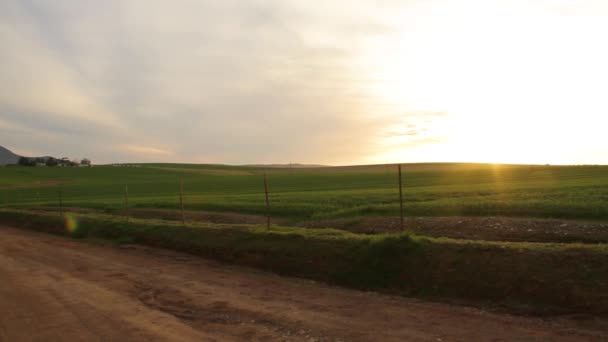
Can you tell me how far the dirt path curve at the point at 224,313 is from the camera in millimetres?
7543

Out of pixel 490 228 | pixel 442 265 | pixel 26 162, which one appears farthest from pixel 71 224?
pixel 26 162

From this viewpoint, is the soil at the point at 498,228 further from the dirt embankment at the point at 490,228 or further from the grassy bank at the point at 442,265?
the grassy bank at the point at 442,265

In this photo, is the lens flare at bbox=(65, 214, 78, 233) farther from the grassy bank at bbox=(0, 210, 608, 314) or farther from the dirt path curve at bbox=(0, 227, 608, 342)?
the dirt path curve at bbox=(0, 227, 608, 342)

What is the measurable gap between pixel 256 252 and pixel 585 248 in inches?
355

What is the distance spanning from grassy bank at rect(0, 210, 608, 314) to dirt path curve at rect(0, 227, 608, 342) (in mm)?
652

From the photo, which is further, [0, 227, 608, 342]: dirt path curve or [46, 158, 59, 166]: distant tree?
[46, 158, 59, 166]: distant tree

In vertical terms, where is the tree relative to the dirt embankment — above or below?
above

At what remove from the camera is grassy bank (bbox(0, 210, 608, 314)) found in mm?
8969

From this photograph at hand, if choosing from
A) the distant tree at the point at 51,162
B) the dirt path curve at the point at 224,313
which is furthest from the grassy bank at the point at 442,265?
the distant tree at the point at 51,162

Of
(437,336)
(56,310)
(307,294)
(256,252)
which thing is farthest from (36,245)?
(437,336)

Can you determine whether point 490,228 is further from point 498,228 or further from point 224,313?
point 224,313

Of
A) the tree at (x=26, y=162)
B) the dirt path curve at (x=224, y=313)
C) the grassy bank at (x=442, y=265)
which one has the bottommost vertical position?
the dirt path curve at (x=224, y=313)

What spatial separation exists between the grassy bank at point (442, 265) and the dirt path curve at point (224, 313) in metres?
0.65

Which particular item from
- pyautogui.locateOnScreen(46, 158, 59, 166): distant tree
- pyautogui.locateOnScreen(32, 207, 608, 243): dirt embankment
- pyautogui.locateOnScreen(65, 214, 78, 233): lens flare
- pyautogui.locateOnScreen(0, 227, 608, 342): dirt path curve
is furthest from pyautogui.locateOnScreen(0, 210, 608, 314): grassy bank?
pyautogui.locateOnScreen(46, 158, 59, 166): distant tree
